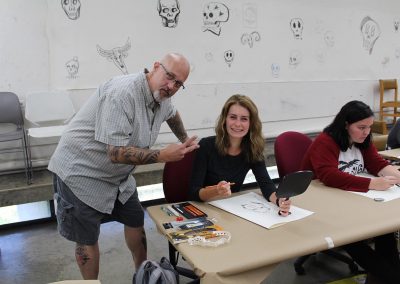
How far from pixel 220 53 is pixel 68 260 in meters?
2.49

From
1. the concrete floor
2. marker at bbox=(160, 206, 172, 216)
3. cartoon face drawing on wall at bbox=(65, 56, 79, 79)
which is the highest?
cartoon face drawing on wall at bbox=(65, 56, 79, 79)

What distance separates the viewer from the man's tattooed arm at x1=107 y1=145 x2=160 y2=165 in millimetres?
1384

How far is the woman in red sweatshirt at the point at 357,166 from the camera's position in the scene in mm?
1687

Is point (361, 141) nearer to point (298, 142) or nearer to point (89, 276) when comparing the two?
point (298, 142)

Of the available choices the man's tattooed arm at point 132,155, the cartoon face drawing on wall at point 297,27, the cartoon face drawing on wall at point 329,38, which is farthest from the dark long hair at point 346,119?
the cartoon face drawing on wall at point 329,38

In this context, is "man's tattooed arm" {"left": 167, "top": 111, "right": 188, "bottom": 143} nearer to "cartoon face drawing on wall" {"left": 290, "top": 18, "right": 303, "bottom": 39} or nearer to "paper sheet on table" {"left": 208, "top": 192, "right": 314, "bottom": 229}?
"paper sheet on table" {"left": 208, "top": 192, "right": 314, "bottom": 229}

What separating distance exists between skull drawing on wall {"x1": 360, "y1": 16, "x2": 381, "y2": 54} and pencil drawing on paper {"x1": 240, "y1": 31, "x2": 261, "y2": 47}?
1647 mm

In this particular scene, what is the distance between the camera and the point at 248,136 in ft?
Answer: 5.81

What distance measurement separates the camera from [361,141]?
203cm

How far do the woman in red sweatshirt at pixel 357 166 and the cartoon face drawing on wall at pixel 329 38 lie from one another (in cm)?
272

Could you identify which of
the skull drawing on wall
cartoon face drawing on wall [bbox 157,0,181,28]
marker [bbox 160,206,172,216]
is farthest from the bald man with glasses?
the skull drawing on wall

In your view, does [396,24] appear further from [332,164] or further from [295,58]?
[332,164]

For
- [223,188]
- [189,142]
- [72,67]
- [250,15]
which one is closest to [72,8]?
[72,67]

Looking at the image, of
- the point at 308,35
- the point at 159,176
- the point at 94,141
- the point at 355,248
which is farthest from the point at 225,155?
the point at 308,35
